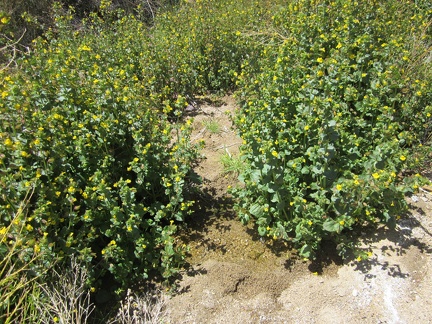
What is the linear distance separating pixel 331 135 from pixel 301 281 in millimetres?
1233

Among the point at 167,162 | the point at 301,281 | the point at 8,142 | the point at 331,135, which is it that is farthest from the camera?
the point at 167,162

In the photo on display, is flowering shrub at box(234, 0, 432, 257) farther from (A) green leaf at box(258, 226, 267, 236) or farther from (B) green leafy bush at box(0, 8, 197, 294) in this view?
(B) green leafy bush at box(0, 8, 197, 294)

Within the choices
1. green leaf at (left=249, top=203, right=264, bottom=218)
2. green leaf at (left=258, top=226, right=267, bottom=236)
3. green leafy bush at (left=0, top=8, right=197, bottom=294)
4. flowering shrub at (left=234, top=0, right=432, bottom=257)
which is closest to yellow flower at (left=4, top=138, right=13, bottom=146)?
green leafy bush at (left=0, top=8, right=197, bottom=294)

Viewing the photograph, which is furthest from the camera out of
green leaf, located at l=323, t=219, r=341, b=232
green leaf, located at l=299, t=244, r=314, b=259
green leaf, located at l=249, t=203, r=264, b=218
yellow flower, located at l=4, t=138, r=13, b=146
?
green leaf, located at l=249, t=203, r=264, b=218

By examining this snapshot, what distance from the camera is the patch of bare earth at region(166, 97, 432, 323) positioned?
9.70ft

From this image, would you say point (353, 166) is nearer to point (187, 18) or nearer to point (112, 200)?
point (112, 200)

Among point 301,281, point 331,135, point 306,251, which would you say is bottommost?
point 301,281

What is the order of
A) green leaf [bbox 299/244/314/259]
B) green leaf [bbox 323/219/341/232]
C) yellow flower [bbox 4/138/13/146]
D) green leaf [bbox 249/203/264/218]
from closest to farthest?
yellow flower [bbox 4/138/13/146] → green leaf [bbox 323/219/341/232] → green leaf [bbox 299/244/314/259] → green leaf [bbox 249/203/264/218]

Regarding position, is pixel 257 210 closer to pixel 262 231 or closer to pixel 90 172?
pixel 262 231

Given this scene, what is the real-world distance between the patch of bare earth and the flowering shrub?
0.68 feet

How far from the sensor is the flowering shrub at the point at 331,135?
2.98m

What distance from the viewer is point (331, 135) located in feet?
10.0

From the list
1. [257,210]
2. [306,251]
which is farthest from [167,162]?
[306,251]

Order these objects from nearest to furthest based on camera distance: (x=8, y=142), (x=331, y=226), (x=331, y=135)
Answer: (x=8, y=142) → (x=331, y=226) → (x=331, y=135)
